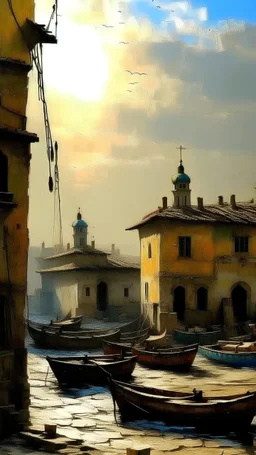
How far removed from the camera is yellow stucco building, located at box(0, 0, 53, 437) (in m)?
18.4

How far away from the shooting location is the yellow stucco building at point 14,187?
18.4m

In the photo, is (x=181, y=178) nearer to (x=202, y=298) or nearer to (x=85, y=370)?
(x=202, y=298)

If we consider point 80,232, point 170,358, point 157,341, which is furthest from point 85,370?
point 80,232

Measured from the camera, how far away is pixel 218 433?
1872cm

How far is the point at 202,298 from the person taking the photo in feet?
131

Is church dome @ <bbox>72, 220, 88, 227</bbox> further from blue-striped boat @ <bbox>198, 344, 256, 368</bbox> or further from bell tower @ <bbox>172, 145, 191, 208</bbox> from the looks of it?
blue-striped boat @ <bbox>198, 344, 256, 368</bbox>

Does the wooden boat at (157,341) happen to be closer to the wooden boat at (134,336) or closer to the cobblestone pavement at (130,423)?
the wooden boat at (134,336)

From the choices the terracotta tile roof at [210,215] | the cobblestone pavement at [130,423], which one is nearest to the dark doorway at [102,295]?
the terracotta tile roof at [210,215]

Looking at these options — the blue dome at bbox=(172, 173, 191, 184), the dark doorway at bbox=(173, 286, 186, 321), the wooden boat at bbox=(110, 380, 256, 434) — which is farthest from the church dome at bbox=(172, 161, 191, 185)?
the wooden boat at bbox=(110, 380, 256, 434)

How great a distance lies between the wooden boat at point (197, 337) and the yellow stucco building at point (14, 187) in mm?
18100

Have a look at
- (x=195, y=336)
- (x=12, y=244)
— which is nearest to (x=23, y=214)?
(x=12, y=244)

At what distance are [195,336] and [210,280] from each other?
4.96 metres

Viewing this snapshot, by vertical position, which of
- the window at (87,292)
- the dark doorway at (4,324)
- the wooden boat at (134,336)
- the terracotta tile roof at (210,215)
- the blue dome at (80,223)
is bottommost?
the wooden boat at (134,336)

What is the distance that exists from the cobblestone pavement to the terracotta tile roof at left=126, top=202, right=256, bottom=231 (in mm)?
10852
